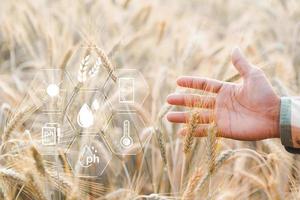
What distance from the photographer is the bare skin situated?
146 centimetres

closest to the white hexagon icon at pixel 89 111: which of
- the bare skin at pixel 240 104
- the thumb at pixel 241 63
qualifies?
the bare skin at pixel 240 104

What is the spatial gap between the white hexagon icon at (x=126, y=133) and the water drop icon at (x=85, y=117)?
0.15ft

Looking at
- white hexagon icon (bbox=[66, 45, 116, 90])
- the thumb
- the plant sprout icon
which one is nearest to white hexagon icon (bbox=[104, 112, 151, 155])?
the plant sprout icon

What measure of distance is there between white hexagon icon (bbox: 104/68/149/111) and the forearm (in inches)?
15.7

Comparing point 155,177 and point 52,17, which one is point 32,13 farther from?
point 155,177

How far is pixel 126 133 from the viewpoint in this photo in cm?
163

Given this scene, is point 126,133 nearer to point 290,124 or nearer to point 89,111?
point 89,111

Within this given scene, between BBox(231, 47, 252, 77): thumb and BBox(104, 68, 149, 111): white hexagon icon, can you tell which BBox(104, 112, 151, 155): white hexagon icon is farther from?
BBox(231, 47, 252, 77): thumb

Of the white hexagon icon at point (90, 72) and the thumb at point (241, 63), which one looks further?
the white hexagon icon at point (90, 72)

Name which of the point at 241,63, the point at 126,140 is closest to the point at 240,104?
the point at 241,63

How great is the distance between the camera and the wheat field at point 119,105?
1389 mm

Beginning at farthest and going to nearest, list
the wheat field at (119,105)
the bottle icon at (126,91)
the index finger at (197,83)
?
the bottle icon at (126,91), the index finger at (197,83), the wheat field at (119,105)

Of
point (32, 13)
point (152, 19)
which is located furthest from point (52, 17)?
point (152, 19)
